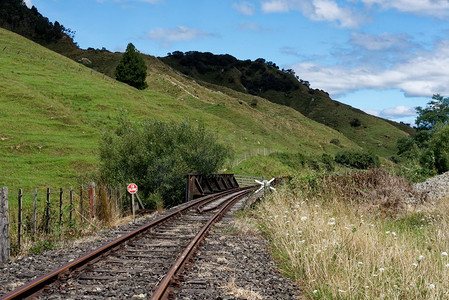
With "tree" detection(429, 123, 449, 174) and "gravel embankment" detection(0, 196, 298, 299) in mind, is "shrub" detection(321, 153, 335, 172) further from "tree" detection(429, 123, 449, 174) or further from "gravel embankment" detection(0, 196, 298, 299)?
"tree" detection(429, 123, 449, 174)

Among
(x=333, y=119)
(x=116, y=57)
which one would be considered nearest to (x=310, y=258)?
(x=116, y=57)

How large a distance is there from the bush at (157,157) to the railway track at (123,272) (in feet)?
46.1

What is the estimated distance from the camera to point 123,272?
7.14m

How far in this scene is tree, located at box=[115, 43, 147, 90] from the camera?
105375 millimetres

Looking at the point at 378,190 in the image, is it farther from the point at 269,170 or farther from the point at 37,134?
the point at 269,170

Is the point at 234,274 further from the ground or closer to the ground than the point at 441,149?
closer to the ground

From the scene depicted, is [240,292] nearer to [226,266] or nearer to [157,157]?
[226,266]

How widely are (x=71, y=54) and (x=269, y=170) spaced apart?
110334 millimetres

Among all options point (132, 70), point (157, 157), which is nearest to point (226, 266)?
point (157, 157)

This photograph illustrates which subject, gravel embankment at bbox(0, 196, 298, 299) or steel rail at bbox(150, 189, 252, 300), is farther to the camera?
gravel embankment at bbox(0, 196, 298, 299)

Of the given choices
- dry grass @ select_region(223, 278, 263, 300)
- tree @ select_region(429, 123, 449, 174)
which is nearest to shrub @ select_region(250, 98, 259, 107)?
tree @ select_region(429, 123, 449, 174)

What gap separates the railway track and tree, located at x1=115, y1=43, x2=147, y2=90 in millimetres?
97784

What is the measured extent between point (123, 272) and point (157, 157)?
763 inches

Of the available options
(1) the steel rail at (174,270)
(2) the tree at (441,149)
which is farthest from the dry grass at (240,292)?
(2) the tree at (441,149)
